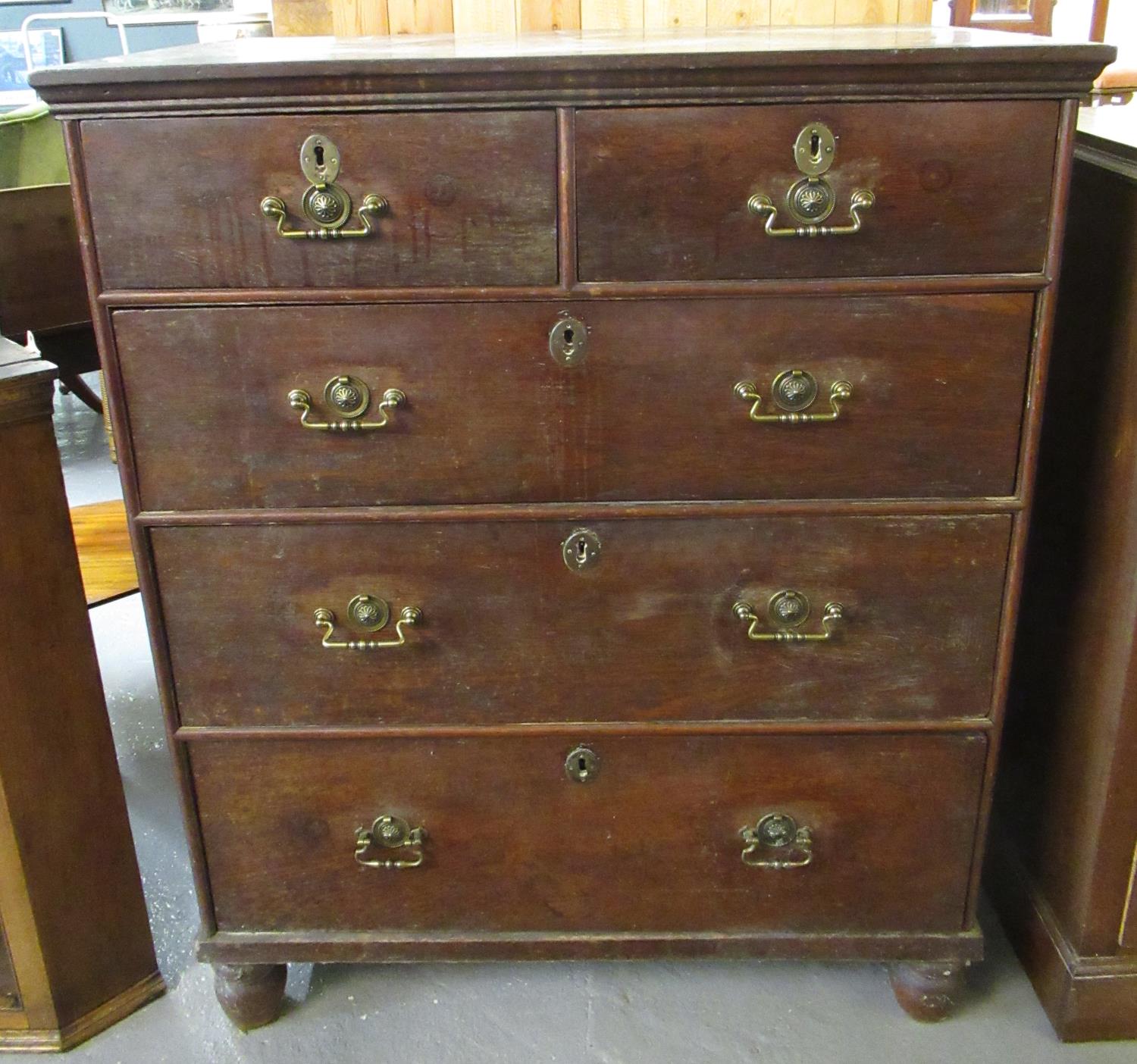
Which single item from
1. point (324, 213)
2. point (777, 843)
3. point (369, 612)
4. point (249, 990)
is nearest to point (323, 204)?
point (324, 213)

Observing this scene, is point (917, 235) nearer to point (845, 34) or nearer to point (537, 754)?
point (845, 34)

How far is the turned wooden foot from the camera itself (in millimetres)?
1399

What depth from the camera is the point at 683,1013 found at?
1447 mm

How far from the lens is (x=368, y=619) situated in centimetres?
121

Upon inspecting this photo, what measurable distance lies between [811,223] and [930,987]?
95 centimetres

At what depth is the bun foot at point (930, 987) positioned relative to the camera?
139 cm

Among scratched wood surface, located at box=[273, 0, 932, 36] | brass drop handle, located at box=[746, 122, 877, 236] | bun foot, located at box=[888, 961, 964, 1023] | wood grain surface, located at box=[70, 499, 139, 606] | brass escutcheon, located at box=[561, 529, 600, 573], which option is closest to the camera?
brass drop handle, located at box=[746, 122, 877, 236]

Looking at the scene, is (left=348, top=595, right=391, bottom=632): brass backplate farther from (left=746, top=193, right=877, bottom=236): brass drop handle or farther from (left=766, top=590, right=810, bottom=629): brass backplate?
(left=746, top=193, right=877, bottom=236): brass drop handle

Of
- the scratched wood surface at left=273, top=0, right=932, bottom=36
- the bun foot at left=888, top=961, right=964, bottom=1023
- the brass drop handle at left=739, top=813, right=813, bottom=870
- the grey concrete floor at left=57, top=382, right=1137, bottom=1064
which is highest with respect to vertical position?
the scratched wood surface at left=273, top=0, right=932, bottom=36

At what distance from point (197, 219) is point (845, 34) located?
0.77 metres

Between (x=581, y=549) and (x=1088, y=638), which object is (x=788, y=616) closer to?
(x=581, y=549)

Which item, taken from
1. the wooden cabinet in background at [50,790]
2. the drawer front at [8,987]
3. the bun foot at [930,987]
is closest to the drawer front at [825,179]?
the wooden cabinet in background at [50,790]

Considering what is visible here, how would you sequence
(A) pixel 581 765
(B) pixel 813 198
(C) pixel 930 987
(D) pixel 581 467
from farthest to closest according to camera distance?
(C) pixel 930 987 < (A) pixel 581 765 < (D) pixel 581 467 < (B) pixel 813 198

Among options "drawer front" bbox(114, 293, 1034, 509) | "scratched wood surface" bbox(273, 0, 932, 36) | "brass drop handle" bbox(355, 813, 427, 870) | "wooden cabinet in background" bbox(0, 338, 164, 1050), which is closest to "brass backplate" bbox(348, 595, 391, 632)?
"drawer front" bbox(114, 293, 1034, 509)
